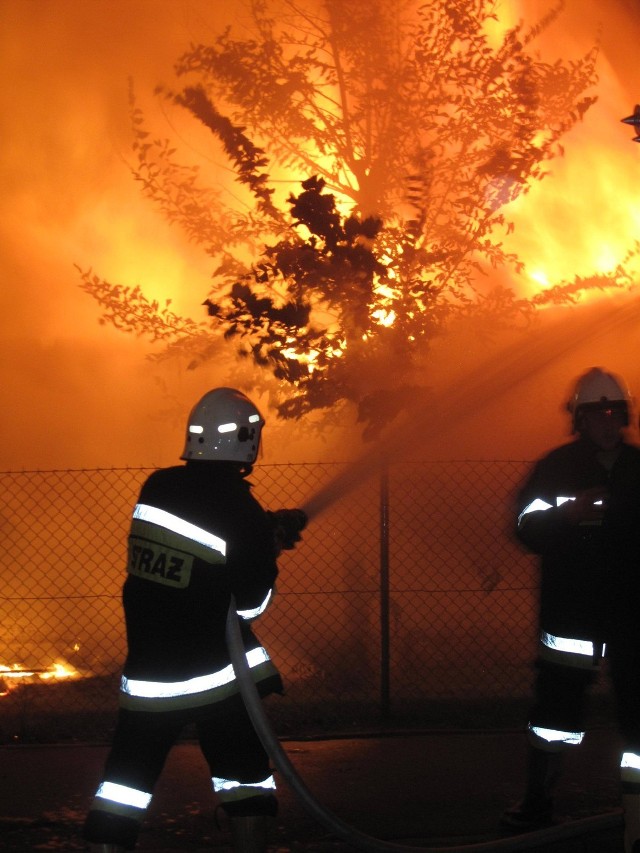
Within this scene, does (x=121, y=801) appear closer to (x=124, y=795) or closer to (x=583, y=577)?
(x=124, y=795)

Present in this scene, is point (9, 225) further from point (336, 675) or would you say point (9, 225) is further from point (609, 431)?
point (609, 431)

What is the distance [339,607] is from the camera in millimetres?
8133

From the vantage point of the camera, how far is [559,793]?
4.64m

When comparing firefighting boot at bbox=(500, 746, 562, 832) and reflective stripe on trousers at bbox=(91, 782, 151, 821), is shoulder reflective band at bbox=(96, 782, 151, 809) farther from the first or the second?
firefighting boot at bbox=(500, 746, 562, 832)

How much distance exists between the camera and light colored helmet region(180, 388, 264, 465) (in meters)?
3.52

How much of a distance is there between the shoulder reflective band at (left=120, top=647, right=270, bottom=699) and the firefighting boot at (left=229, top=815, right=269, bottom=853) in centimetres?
42

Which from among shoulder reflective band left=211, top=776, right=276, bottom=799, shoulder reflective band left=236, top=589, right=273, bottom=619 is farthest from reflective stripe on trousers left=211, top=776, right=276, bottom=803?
shoulder reflective band left=236, top=589, right=273, bottom=619

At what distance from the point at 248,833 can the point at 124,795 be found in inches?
16.4

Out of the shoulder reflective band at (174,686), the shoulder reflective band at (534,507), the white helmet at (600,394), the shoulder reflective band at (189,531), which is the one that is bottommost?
the shoulder reflective band at (174,686)

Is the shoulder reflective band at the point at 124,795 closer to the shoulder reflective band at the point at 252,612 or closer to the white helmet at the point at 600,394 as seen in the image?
the shoulder reflective band at the point at 252,612

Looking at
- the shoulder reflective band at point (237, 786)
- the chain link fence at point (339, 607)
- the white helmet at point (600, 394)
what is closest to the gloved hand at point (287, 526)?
the shoulder reflective band at point (237, 786)

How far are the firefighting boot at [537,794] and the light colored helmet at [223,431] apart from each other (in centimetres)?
168

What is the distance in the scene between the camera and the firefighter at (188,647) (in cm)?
330

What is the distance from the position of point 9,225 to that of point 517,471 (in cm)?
491
